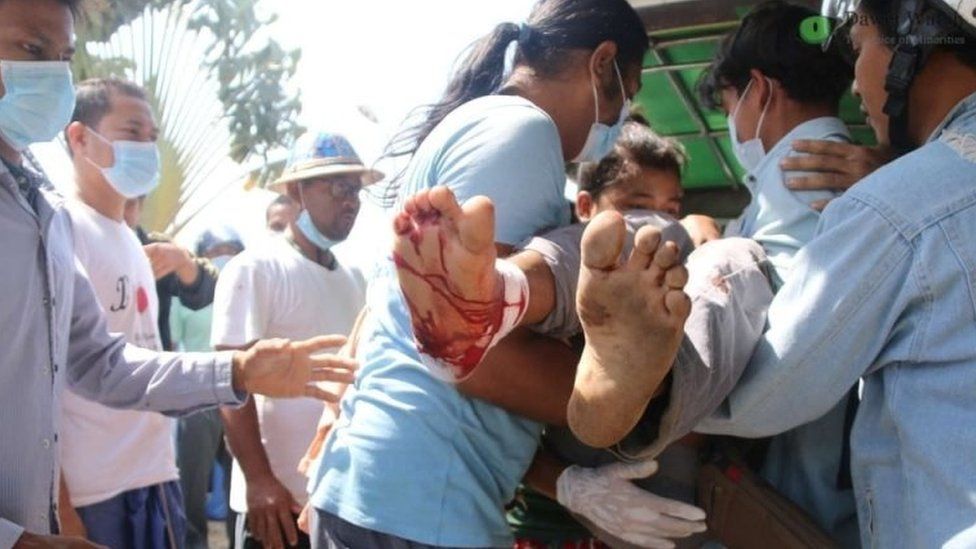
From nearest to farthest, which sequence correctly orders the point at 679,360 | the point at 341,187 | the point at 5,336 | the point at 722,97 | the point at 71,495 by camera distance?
the point at 679,360 → the point at 5,336 → the point at 722,97 → the point at 71,495 → the point at 341,187

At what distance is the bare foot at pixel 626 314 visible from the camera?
1.42 meters

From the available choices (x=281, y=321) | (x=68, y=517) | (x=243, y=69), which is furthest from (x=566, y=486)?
(x=243, y=69)

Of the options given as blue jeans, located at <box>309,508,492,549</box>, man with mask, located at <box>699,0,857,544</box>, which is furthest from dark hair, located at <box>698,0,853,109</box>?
blue jeans, located at <box>309,508,492,549</box>

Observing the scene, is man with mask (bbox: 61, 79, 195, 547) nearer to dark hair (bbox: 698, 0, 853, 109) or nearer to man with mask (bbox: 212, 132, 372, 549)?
man with mask (bbox: 212, 132, 372, 549)

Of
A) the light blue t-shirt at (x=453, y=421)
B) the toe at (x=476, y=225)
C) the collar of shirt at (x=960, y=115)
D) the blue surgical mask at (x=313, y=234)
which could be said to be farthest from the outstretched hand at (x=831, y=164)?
the blue surgical mask at (x=313, y=234)

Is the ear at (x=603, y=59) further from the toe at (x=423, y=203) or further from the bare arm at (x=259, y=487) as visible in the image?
A: the bare arm at (x=259, y=487)

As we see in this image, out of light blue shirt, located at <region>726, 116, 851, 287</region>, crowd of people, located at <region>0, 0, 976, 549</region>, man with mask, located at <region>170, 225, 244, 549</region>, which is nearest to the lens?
crowd of people, located at <region>0, 0, 976, 549</region>

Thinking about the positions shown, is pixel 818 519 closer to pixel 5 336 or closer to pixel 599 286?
pixel 599 286

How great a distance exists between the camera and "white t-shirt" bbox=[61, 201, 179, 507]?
3.07 metres

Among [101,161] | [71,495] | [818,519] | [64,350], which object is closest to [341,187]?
[101,161]

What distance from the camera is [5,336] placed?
6.88 feet

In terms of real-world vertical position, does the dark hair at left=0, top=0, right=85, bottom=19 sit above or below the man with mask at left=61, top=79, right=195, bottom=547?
above

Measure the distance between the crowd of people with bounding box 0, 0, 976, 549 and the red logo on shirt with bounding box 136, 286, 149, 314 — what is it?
0.68 m

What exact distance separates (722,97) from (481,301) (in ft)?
3.96
